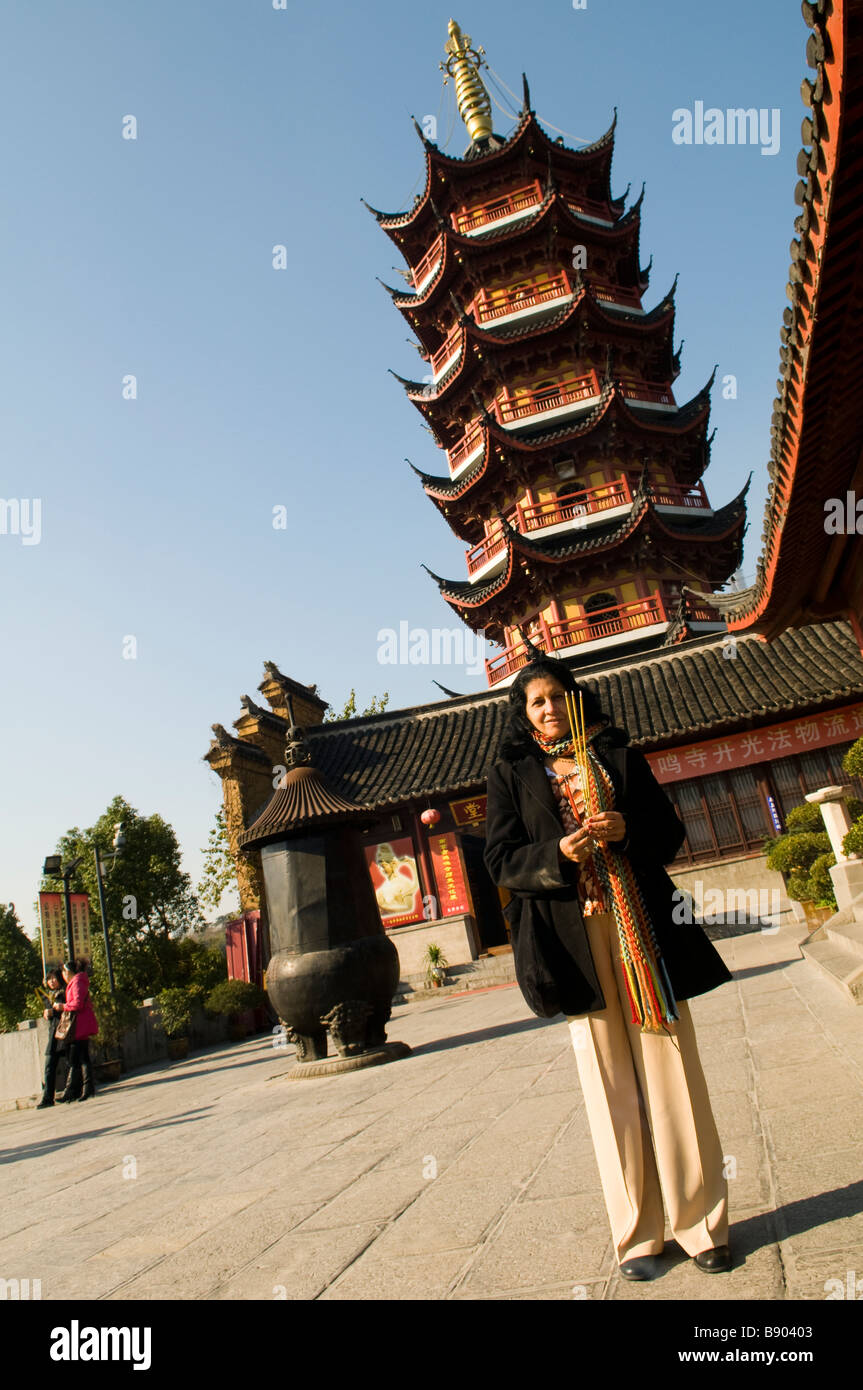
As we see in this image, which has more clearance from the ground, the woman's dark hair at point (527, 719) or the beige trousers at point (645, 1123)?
the woman's dark hair at point (527, 719)

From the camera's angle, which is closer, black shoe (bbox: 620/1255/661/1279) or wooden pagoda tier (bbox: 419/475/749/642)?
black shoe (bbox: 620/1255/661/1279)

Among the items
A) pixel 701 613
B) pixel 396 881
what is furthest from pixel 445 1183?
pixel 701 613

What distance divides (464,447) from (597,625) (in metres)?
7.56

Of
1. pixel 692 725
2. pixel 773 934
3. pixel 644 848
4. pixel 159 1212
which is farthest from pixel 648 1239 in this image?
pixel 692 725

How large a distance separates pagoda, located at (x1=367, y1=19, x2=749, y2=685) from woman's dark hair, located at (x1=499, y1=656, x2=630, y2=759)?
17119 mm

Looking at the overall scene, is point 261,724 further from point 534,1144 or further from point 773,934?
point 534,1144

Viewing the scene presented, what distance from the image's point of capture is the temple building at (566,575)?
1482 centimetres

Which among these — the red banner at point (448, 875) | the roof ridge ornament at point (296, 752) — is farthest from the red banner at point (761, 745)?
the roof ridge ornament at point (296, 752)

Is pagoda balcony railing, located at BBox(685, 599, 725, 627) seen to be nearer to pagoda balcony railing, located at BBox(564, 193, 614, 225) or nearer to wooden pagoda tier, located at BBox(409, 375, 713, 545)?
wooden pagoda tier, located at BBox(409, 375, 713, 545)

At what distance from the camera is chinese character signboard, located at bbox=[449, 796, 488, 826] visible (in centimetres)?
1649

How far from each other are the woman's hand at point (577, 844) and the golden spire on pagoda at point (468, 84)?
31.6 m

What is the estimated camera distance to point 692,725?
14.9m

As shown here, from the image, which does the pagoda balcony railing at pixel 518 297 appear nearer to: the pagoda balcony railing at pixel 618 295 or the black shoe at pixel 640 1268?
the pagoda balcony railing at pixel 618 295

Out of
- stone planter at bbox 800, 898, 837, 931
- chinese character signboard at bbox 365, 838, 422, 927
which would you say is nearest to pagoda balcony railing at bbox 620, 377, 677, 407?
chinese character signboard at bbox 365, 838, 422, 927
